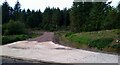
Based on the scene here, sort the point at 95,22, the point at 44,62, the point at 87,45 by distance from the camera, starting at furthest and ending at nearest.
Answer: the point at 95,22
the point at 87,45
the point at 44,62

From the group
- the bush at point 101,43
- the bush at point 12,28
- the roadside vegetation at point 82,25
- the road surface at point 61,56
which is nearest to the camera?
the road surface at point 61,56

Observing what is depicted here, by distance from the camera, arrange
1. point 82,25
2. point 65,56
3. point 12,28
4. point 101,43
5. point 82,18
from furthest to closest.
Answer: point 12,28 → point 82,18 → point 82,25 → point 101,43 → point 65,56

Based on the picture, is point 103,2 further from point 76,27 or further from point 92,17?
point 76,27

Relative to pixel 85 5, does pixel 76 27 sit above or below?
below

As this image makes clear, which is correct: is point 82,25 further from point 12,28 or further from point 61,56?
point 61,56

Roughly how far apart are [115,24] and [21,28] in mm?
22804

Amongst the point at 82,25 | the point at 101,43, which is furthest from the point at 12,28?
the point at 101,43

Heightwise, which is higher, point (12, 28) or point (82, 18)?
point (82, 18)

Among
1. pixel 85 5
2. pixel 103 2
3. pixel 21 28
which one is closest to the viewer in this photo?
pixel 103 2

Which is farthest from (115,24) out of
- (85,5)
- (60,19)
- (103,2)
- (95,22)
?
(60,19)

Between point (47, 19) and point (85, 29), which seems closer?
point (85, 29)

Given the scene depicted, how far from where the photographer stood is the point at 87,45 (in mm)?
21641

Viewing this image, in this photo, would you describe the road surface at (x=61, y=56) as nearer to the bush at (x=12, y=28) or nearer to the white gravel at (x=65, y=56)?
the white gravel at (x=65, y=56)

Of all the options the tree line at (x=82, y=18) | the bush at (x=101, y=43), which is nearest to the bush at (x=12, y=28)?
the tree line at (x=82, y=18)
